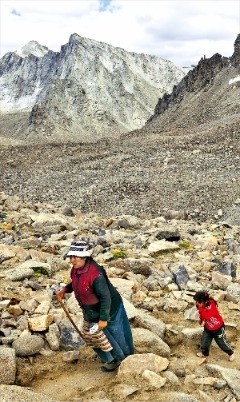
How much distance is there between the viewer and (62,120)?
91.6m

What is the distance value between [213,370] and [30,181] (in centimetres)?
2187

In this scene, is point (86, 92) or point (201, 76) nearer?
point (201, 76)

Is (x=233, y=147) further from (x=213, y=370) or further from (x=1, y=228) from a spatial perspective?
(x=213, y=370)

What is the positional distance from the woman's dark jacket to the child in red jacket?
1.57m

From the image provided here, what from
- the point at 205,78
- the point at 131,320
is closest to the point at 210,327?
the point at 131,320

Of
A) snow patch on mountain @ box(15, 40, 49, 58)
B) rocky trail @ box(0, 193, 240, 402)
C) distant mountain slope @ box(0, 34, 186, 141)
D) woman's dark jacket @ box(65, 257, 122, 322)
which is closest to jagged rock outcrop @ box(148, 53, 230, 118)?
distant mountain slope @ box(0, 34, 186, 141)

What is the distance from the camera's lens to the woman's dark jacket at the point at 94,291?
549 cm

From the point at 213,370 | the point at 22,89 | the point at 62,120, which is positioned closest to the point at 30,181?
the point at 213,370

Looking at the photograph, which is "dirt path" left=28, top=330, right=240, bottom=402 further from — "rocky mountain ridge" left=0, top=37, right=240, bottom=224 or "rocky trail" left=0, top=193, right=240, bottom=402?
"rocky mountain ridge" left=0, top=37, right=240, bottom=224

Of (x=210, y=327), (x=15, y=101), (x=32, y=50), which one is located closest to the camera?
(x=210, y=327)

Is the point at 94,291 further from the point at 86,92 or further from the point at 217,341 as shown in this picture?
the point at 86,92

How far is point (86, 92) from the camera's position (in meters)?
99.4

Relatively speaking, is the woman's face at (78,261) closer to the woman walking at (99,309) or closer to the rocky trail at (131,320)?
the woman walking at (99,309)

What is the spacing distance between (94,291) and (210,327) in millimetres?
2064
